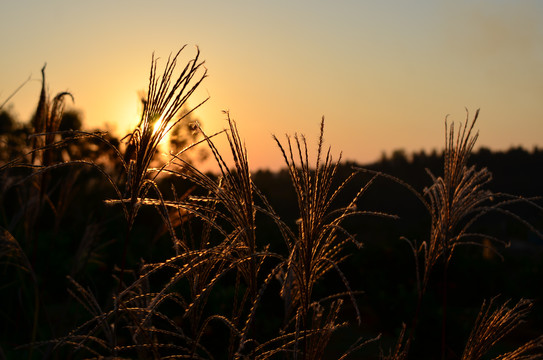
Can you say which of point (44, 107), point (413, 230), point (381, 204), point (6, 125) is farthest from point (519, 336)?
point (6, 125)

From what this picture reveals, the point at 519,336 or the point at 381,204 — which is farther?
the point at 381,204

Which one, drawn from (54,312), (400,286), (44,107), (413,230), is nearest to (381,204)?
(413,230)

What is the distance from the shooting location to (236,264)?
1853 millimetres

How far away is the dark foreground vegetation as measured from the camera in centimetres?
179

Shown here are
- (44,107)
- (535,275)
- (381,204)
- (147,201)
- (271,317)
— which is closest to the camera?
(147,201)

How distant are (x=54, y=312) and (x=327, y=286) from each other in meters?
4.72

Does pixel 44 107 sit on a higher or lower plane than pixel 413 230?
Result: higher

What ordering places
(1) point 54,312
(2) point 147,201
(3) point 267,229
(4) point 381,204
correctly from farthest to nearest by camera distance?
(4) point 381,204 → (3) point 267,229 → (1) point 54,312 → (2) point 147,201

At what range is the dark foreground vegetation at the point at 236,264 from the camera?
179 cm

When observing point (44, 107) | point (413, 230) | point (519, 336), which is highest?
point (44, 107)

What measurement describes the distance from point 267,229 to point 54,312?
3849 mm

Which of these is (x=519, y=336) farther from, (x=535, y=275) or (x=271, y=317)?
(x=271, y=317)

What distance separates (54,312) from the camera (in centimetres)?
870

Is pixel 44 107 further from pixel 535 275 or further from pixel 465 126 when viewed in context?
pixel 535 275
